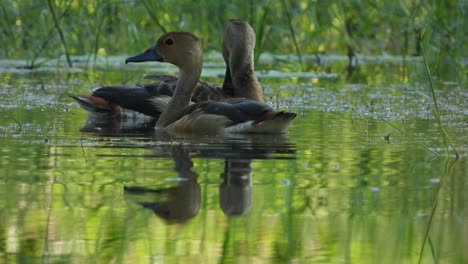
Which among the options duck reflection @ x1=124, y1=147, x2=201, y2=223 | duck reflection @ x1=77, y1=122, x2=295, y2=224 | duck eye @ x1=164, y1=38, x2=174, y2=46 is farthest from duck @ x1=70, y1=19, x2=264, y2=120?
duck reflection @ x1=124, y1=147, x2=201, y2=223

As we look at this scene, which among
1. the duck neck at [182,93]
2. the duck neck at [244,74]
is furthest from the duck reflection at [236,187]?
the duck neck at [244,74]

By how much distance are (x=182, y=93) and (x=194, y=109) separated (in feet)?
2.07

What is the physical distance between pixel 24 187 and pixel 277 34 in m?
9.71

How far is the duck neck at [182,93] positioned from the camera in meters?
9.19

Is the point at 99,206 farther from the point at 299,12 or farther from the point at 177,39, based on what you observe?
the point at 299,12

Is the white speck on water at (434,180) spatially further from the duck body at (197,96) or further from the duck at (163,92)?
the duck at (163,92)

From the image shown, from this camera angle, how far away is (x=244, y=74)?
32.8 feet

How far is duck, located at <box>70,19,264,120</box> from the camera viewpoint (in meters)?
9.65

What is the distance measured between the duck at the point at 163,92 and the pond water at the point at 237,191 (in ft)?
0.67

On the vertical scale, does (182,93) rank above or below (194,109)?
above

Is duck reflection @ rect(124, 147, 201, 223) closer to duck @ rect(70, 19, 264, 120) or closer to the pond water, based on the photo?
the pond water

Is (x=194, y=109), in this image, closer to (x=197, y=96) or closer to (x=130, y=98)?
(x=197, y=96)

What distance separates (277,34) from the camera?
49.9 feet

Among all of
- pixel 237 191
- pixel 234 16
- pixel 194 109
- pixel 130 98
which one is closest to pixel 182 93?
pixel 130 98
